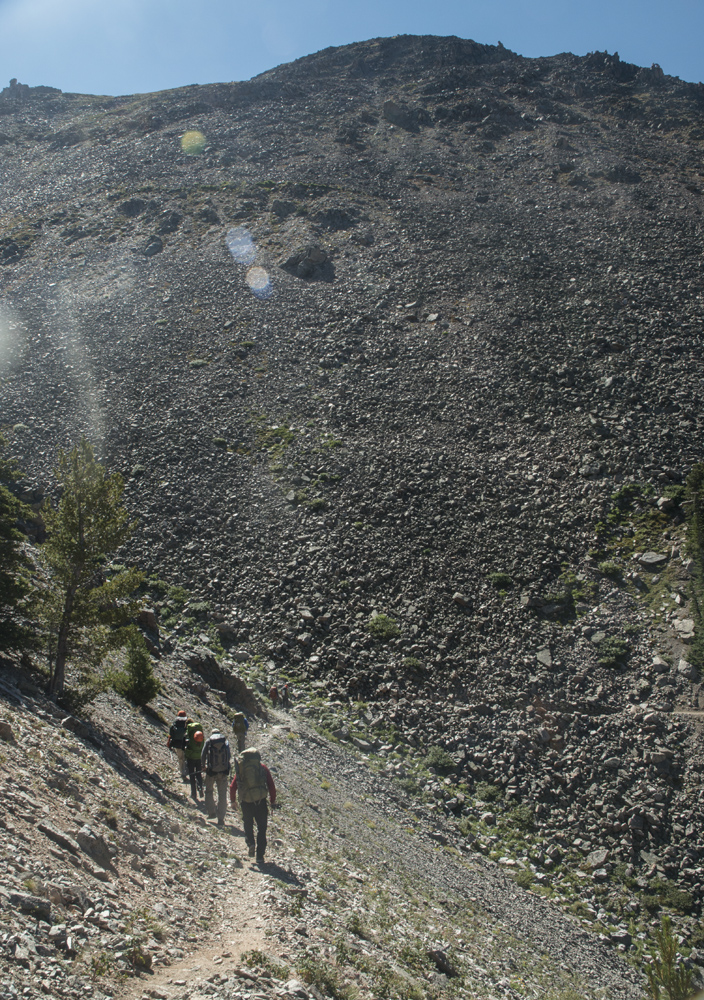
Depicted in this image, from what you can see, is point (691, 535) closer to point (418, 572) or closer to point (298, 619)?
point (418, 572)

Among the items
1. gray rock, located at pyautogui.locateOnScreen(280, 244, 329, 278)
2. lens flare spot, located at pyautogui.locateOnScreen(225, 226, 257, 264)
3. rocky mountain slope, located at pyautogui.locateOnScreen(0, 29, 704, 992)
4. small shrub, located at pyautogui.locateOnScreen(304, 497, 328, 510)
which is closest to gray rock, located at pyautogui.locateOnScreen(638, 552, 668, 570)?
rocky mountain slope, located at pyautogui.locateOnScreen(0, 29, 704, 992)

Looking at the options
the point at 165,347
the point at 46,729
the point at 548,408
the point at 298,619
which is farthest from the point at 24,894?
the point at 165,347

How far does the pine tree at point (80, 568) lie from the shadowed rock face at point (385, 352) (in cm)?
1062

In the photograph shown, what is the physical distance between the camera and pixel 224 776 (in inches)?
483

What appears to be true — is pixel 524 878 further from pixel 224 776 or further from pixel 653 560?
pixel 653 560

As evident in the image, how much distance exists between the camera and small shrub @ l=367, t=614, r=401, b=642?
23906 mm

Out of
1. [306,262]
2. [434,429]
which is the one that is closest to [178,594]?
[434,429]

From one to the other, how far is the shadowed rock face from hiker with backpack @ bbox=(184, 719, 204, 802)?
9.94 m

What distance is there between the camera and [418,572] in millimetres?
26078

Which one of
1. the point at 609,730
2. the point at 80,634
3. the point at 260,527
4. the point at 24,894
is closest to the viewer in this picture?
the point at 24,894

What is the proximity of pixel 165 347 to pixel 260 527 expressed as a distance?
21768mm

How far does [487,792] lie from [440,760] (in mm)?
1640

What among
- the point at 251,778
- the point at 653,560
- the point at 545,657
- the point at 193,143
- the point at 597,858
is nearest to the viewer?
the point at 251,778

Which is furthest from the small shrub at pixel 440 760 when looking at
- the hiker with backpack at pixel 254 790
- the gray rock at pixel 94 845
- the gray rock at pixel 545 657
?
the gray rock at pixel 94 845
